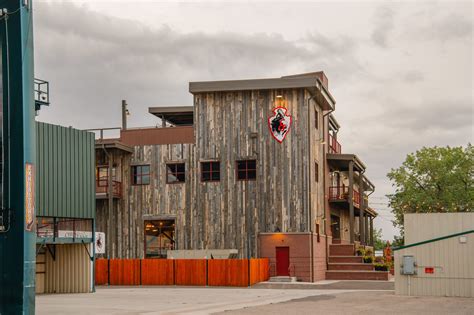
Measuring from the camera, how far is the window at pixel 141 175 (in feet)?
160

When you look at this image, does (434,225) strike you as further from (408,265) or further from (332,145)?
(332,145)

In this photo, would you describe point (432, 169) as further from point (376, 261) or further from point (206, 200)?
point (206, 200)

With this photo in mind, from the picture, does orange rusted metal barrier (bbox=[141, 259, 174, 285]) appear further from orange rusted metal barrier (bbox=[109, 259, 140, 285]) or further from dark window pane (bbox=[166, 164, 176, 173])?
dark window pane (bbox=[166, 164, 176, 173])

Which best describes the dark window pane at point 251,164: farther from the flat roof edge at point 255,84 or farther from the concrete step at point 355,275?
the concrete step at point 355,275

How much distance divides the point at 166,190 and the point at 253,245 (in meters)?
6.64

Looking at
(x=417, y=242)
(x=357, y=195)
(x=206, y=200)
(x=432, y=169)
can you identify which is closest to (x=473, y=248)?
(x=417, y=242)

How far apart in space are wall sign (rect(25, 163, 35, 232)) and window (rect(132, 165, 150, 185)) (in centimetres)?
3881

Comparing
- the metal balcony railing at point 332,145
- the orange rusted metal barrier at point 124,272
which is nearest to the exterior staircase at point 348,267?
the metal balcony railing at point 332,145

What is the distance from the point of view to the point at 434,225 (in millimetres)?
31438

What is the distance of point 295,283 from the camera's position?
4272 centimetres

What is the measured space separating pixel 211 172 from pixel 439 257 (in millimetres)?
19427

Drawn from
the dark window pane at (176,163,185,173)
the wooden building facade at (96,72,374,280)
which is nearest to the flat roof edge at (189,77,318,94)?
the wooden building facade at (96,72,374,280)

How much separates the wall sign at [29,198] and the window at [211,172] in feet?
122

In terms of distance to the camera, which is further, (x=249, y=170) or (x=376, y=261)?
(x=376, y=261)
